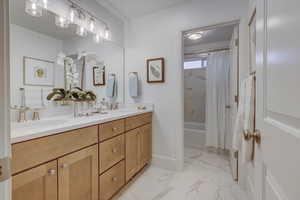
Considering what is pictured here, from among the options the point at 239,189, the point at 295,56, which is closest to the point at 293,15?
the point at 295,56

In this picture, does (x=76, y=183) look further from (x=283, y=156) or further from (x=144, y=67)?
(x=144, y=67)

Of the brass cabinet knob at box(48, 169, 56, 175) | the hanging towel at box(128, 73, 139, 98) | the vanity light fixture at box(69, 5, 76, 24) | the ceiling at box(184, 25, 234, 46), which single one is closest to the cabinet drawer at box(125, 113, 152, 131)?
the hanging towel at box(128, 73, 139, 98)

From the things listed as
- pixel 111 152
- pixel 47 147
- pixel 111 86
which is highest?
pixel 111 86

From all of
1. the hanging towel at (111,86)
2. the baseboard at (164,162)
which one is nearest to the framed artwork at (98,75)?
the hanging towel at (111,86)

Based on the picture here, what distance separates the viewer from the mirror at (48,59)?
1222 millimetres

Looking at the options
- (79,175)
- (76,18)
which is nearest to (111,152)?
(79,175)

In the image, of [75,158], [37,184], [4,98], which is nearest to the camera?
[4,98]

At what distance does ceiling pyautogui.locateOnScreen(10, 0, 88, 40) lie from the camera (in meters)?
1.21

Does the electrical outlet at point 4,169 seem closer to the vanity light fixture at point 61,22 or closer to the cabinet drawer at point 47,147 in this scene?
the cabinet drawer at point 47,147

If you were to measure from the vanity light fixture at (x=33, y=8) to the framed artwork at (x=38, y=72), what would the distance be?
1.35 ft

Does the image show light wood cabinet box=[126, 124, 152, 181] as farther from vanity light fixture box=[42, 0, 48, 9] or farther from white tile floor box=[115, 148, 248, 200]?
vanity light fixture box=[42, 0, 48, 9]

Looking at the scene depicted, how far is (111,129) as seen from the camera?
1.45 meters

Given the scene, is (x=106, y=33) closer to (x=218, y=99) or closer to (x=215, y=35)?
(x=215, y=35)

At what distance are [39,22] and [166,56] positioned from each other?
150 cm
